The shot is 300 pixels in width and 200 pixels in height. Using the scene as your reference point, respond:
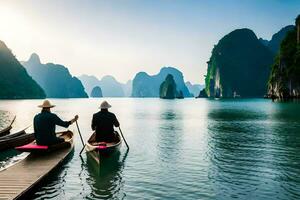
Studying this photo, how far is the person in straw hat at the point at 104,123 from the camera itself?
1886cm

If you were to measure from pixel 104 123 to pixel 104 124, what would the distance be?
0.09 m

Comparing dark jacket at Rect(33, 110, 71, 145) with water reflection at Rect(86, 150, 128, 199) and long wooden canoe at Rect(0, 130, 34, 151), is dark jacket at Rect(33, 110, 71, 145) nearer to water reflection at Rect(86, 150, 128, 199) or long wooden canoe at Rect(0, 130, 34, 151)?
water reflection at Rect(86, 150, 128, 199)

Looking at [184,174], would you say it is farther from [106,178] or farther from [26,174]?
[26,174]

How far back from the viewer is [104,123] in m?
19.0

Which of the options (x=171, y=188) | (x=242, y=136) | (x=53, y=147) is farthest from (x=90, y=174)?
(x=242, y=136)

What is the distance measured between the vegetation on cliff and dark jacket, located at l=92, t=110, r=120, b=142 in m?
125

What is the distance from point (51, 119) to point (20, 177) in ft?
14.5

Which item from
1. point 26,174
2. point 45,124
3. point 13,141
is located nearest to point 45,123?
point 45,124

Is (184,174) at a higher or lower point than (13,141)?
lower

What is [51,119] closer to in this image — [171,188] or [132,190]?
[132,190]

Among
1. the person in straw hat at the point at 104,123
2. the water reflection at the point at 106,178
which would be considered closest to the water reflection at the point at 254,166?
the water reflection at the point at 106,178

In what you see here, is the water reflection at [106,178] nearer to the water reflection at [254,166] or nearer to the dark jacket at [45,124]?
the dark jacket at [45,124]

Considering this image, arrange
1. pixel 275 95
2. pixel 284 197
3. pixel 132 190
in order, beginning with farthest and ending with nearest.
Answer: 1. pixel 275 95
2. pixel 132 190
3. pixel 284 197

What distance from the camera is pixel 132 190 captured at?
13094mm
